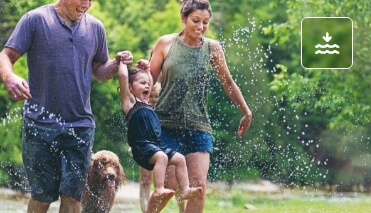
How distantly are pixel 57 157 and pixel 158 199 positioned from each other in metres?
0.39

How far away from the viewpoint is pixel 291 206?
260 inches

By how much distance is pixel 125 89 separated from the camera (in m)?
4.50

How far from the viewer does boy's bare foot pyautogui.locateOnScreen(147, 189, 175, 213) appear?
4.43 metres

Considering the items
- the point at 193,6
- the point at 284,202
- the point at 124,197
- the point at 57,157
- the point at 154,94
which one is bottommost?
the point at 284,202

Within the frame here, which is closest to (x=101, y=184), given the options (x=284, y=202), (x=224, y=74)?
(x=224, y=74)

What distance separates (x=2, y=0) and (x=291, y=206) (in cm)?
176

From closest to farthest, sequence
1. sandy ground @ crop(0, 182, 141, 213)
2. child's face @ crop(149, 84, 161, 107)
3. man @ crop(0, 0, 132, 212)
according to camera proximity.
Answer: man @ crop(0, 0, 132, 212) → child's face @ crop(149, 84, 161, 107) → sandy ground @ crop(0, 182, 141, 213)

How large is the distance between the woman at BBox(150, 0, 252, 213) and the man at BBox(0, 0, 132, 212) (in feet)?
1.00

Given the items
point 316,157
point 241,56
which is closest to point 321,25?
point 241,56

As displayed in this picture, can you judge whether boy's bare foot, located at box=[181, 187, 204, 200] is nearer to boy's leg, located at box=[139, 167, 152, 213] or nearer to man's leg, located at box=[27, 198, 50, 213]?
man's leg, located at box=[27, 198, 50, 213]

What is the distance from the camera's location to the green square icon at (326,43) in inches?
226

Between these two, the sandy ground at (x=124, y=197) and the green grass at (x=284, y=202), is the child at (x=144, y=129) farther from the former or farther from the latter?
the green grass at (x=284, y=202)

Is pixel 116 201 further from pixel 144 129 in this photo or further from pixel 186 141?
pixel 144 129

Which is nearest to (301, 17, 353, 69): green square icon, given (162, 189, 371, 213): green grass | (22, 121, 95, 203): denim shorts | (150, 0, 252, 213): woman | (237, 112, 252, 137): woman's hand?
(162, 189, 371, 213): green grass
